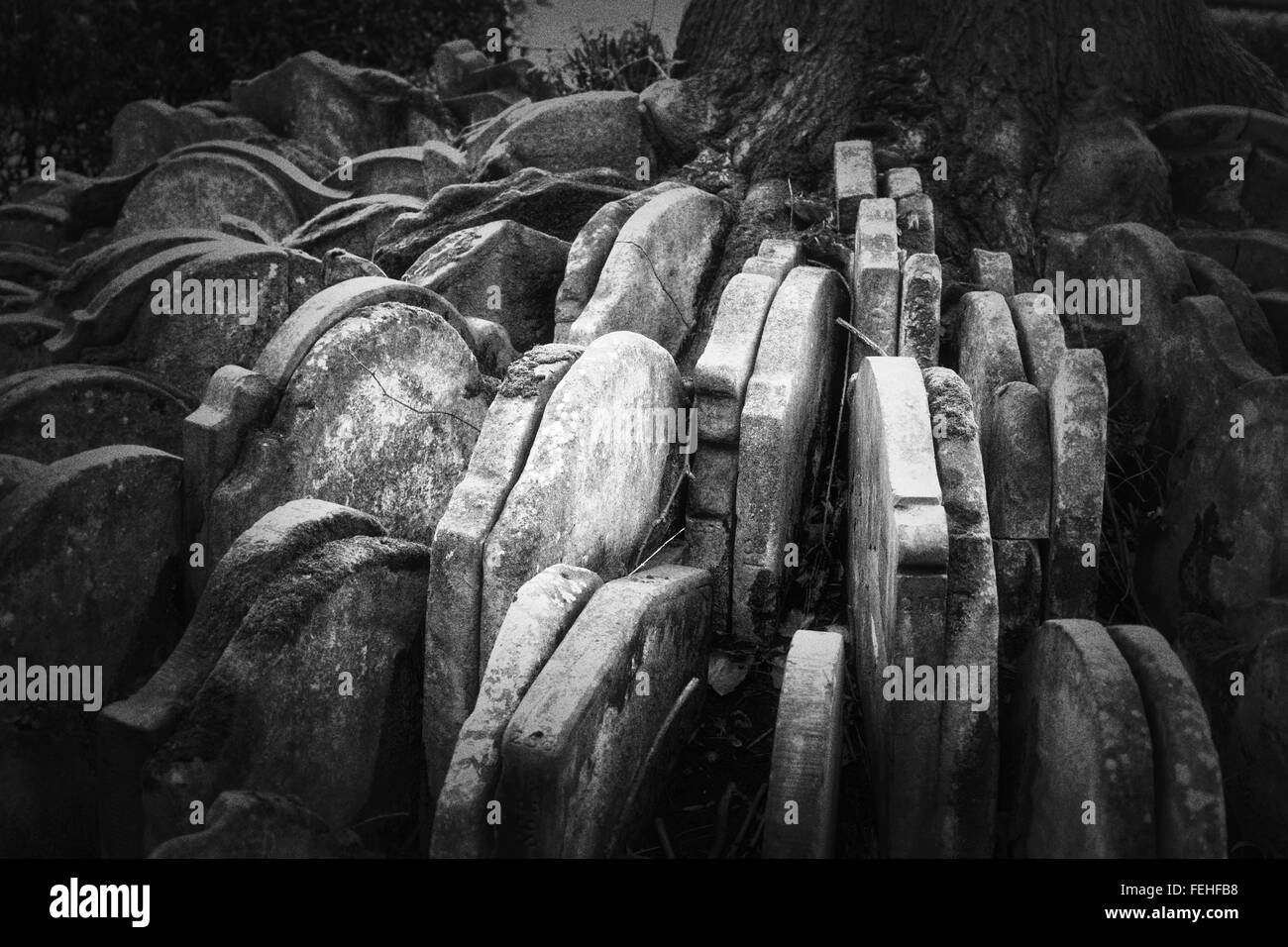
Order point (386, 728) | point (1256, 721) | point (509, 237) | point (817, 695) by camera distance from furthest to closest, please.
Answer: point (509, 237) < point (386, 728) < point (1256, 721) < point (817, 695)

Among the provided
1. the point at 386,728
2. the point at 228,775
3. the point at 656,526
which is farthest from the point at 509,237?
the point at 228,775

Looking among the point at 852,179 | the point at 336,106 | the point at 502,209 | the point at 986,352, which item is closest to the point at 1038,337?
the point at 986,352

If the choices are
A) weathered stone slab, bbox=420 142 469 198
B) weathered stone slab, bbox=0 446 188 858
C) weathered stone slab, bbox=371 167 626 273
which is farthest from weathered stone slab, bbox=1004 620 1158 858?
weathered stone slab, bbox=420 142 469 198

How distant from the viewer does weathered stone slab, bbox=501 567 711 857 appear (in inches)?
108

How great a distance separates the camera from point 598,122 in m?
6.27

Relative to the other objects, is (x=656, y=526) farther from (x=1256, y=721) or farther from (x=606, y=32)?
(x=606, y=32)

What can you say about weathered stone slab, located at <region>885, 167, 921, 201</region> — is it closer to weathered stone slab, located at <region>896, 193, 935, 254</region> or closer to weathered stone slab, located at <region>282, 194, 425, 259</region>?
weathered stone slab, located at <region>896, 193, 935, 254</region>

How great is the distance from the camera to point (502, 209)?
5848 millimetres

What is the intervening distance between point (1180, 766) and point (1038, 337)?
2034 millimetres

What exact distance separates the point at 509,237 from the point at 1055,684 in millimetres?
3233

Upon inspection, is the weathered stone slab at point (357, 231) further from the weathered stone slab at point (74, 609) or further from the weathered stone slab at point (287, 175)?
the weathered stone slab at point (74, 609)

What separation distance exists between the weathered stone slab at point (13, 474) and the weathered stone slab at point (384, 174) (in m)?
4.36

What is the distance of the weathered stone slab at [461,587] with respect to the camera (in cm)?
346

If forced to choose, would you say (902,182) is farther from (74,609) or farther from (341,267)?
(74,609)
